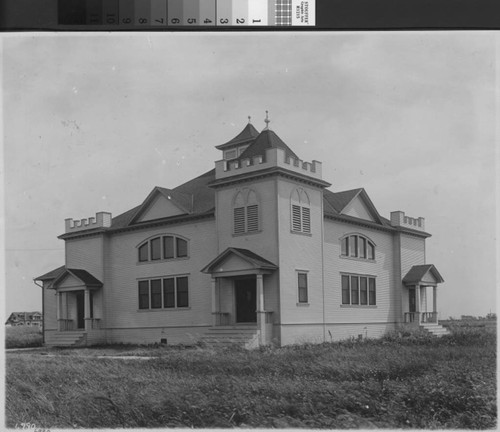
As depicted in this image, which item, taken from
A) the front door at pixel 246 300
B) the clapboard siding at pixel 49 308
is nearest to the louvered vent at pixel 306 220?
the front door at pixel 246 300

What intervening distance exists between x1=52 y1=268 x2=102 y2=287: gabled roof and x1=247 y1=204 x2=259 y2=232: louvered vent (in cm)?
207

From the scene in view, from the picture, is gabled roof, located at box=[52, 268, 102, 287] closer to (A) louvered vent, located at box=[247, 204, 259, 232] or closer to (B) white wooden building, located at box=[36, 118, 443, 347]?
(B) white wooden building, located at box=[36, 118, 443, 347]

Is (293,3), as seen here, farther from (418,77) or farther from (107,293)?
(107,293)

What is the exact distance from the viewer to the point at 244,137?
9352mm

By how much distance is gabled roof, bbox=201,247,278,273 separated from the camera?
9.38 metres

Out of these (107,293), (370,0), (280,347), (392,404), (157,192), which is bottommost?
(392,404)

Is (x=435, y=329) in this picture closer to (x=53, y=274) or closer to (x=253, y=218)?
(x=253, y=218)

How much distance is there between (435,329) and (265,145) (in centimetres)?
300

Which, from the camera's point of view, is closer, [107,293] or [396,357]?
[396,357]

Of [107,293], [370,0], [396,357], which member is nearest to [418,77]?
[370,0]

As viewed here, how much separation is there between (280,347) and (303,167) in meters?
2.14

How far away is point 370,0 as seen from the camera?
8758 millimetres

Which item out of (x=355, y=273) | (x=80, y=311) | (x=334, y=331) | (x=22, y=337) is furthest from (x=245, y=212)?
(x=22, y=337)

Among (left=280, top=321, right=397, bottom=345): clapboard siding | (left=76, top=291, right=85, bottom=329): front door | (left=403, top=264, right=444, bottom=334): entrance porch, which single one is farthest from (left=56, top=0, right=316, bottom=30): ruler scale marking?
(left=280, top=321, right=397, bottom=345): clapboard siding
